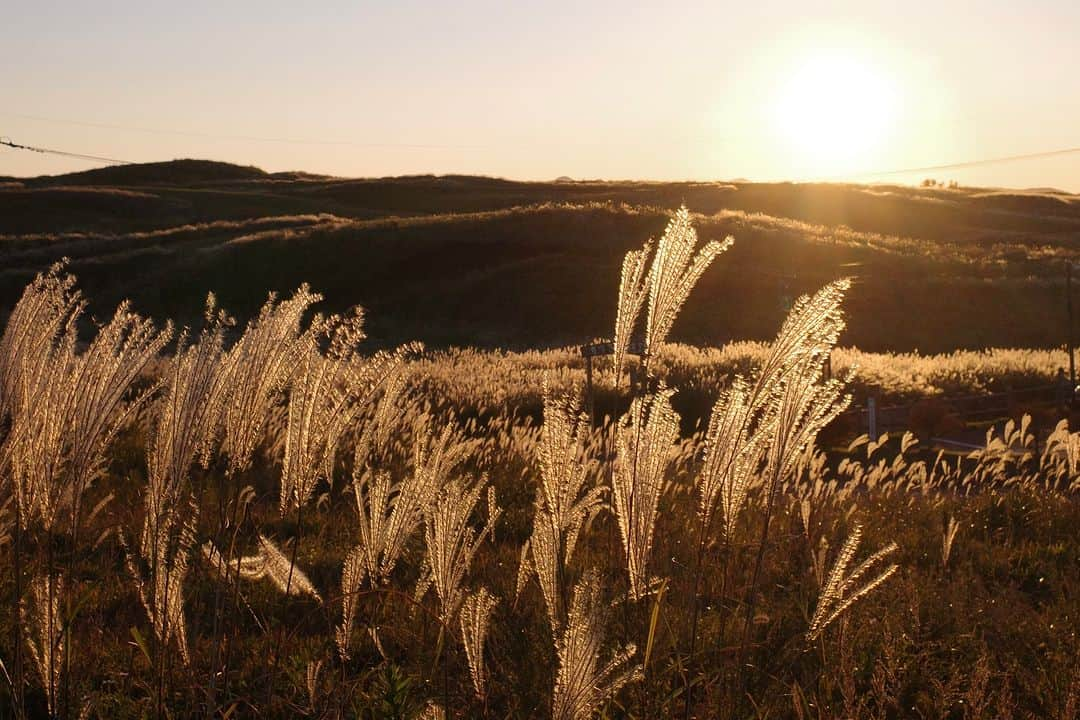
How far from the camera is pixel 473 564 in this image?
5.12m

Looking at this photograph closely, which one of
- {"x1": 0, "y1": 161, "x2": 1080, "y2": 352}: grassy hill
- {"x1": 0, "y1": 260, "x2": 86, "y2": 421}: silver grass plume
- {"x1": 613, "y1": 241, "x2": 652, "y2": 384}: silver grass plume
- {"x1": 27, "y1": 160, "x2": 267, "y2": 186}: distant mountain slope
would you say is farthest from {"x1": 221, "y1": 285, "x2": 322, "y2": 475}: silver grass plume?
{"x1": 27, "y1": 160, "x2": 267, "y2": 186}: distant mountain slope

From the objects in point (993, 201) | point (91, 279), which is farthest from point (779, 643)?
point (993, 201)

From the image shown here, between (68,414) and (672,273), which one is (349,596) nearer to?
Result: (68,414)

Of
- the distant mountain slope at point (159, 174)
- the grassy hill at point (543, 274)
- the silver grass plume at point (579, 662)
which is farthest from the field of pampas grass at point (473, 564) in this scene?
the distant mountain slope at point (159, 174)

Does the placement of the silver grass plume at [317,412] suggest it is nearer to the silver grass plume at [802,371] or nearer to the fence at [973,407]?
the silver grass plume at [802,371]

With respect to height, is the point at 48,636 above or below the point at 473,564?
above

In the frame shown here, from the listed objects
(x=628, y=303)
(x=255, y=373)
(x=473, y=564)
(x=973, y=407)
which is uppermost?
(x=628, y=303)

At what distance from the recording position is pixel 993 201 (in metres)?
77.1

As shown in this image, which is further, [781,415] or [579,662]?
[781,415]


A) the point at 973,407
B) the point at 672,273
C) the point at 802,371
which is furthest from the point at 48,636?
the point at 973,407

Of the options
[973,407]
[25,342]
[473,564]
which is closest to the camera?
[25,342]

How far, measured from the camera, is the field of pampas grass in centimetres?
253

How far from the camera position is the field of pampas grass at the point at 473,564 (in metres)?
2.53

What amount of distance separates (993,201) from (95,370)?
267 ft
